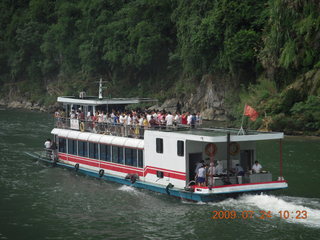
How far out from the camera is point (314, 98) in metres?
45.0

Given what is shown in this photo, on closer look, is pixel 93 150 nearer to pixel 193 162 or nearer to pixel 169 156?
pixel 169 156

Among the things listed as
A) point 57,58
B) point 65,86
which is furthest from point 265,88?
point 57,58

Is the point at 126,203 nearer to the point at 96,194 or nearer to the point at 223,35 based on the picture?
the point at 96,194

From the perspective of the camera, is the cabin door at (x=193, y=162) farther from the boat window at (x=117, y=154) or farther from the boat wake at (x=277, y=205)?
the boat window at (x=117, y=154)

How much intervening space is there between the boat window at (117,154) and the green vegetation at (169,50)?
2075 centimetres

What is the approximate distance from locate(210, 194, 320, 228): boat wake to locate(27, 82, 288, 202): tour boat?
35cm

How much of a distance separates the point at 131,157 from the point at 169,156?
131 inches

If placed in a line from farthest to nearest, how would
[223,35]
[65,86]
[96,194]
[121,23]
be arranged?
[65,86]
[121,23]
[223,35]
[96,194]

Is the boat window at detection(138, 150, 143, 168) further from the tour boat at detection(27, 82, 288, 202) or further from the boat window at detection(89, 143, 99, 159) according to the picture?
the boat window at detection(89, 143, 99, 159)

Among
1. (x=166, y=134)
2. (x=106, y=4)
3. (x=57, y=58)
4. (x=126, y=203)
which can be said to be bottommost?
(x=126, y=203)

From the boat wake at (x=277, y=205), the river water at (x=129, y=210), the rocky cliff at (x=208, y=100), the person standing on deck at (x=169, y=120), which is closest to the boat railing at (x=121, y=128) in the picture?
the person standing on deck at (x=169, y=120)

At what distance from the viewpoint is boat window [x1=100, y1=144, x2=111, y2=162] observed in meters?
29.2

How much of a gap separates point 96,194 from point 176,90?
40.6 meters

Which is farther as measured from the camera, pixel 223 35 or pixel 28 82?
pixel 28 82
